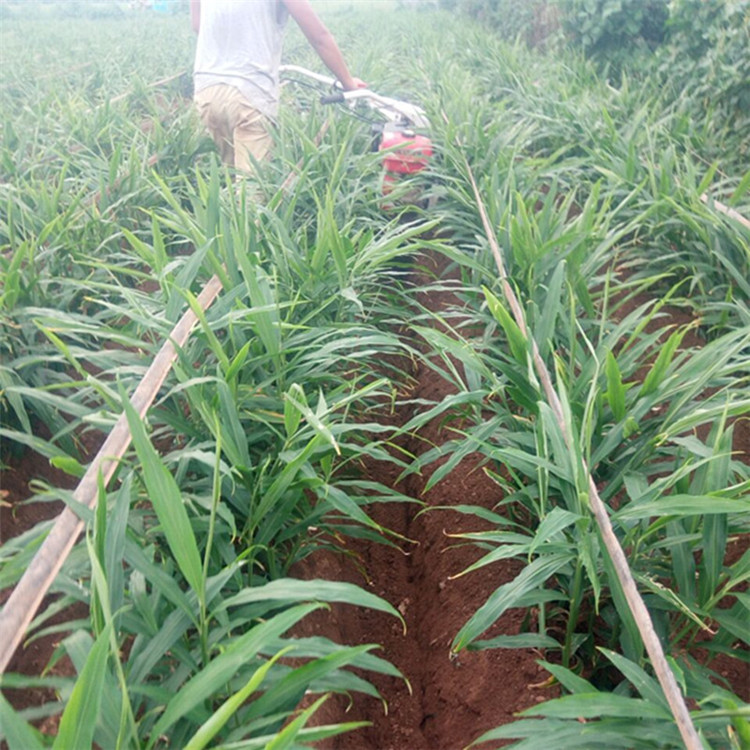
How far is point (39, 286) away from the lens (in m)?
1.80

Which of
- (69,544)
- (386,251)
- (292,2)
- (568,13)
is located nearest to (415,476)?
(386,251)

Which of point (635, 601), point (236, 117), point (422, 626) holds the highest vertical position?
point (635, 601)

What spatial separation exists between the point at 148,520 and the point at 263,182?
161 centimetres

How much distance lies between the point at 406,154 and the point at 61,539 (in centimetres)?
233

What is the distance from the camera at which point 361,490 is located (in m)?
1.68

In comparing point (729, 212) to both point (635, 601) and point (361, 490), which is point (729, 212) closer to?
point (361, 490)

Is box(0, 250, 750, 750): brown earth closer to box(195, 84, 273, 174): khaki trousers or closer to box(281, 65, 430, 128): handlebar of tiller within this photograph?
box(281, 65, 430, 128): handlebar of tiller

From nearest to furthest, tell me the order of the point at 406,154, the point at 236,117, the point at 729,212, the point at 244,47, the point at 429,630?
the point at 429,630
the point at 729,212
the point at 406,154
the point at 244,47
the point at 236,117

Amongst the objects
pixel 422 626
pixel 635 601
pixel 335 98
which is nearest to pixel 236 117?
pixel 335 98

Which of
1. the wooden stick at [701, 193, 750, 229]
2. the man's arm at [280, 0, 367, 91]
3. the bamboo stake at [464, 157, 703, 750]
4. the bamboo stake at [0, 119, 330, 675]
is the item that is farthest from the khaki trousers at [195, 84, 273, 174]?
the bamboo stake at [464, 157, 703, 750]

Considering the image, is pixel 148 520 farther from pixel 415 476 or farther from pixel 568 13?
pixel 568 13

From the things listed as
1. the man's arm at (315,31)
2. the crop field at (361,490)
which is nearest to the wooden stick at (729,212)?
the crop field at (361,490)

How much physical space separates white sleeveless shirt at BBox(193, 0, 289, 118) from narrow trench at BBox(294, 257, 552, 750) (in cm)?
248

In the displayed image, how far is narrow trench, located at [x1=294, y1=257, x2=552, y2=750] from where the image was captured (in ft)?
3.76
